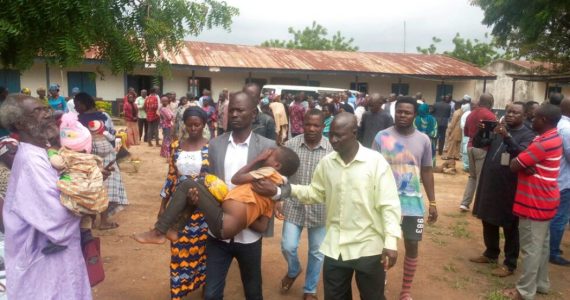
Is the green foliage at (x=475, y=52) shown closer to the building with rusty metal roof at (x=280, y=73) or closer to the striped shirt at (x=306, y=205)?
the building with rusty metal roof at (x=280, y=73)

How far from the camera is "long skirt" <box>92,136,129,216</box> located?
489cm

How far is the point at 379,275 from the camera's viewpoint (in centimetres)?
277

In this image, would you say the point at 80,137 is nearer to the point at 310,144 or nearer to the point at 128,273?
the point at 310,144

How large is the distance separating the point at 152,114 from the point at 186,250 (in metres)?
9.75

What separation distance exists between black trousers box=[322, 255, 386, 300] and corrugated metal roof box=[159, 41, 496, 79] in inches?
666

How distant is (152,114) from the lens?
1261 cm

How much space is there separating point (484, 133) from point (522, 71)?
2418cm

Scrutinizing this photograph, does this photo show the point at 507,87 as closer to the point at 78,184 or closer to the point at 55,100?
the point at 55,100

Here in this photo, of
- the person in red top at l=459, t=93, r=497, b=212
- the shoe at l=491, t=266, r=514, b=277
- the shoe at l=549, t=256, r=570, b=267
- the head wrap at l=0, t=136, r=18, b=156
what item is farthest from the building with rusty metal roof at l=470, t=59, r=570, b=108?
the head wrap at l=0, t=136, r=18, b=156

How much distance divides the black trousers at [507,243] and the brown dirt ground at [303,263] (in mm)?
156

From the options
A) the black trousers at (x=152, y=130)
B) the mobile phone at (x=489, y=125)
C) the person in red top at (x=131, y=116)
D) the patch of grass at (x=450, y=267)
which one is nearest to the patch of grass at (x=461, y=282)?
the patch of grass at (x=450, y=267)

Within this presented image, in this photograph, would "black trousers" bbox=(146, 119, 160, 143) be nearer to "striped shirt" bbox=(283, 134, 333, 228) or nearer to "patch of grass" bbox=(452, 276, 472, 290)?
"striped shirt" bbox=(283, 134, 333, 228)

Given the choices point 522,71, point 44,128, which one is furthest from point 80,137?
point 522,71

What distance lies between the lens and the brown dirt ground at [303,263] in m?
4.13
